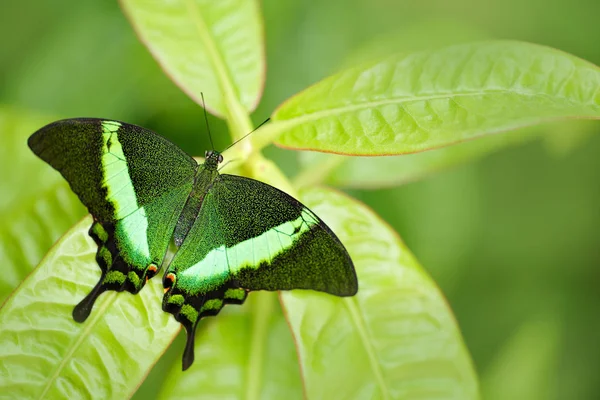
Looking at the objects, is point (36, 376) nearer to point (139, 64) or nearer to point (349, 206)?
point (349, 206)

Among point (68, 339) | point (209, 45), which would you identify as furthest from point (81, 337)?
point (209, 45)

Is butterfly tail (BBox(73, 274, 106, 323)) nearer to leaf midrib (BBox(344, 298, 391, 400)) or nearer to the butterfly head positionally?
the butterfly head

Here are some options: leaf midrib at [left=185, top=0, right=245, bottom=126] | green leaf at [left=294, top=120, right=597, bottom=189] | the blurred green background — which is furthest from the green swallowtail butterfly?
the blurred green background

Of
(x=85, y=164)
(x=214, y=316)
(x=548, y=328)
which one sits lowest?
(x=548, y=328)

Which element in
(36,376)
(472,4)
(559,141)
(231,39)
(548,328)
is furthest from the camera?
(472,4)

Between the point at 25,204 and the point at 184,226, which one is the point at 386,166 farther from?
the point at 25,204

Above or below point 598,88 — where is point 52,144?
above

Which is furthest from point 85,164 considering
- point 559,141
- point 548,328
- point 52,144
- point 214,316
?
point 548,328
